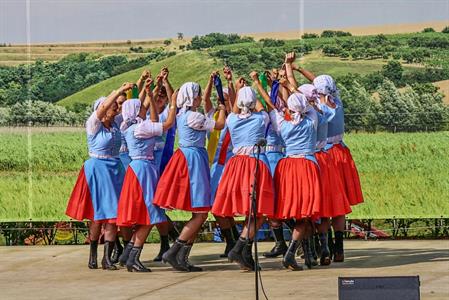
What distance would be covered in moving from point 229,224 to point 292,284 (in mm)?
2122

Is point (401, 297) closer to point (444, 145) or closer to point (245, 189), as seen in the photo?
point (245, 189)

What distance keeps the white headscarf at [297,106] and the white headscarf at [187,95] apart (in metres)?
0.77

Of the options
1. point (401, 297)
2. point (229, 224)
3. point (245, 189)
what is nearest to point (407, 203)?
point (229, 224)

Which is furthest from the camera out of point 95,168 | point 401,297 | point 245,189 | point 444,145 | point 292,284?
point 444,145

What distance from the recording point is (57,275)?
451 inches

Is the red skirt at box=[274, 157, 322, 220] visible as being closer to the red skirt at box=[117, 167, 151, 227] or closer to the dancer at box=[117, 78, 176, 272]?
the dancer at box=[117, 78, 176, 272]

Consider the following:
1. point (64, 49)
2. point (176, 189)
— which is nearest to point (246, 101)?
point (176, 189)

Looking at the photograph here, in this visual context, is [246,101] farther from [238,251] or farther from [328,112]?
[238,251]

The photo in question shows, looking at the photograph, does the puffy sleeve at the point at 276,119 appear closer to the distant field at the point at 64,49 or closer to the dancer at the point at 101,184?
the dancer at the point at 101,184

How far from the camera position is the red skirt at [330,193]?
11188mm

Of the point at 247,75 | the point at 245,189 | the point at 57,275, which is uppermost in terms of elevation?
the point at 247,75

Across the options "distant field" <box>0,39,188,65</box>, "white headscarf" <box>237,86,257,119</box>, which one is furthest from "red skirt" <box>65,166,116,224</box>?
"distant field" <box>0,39,188,65</box>

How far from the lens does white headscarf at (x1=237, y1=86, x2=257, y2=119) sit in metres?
11.0

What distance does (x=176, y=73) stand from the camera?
14805 mm
